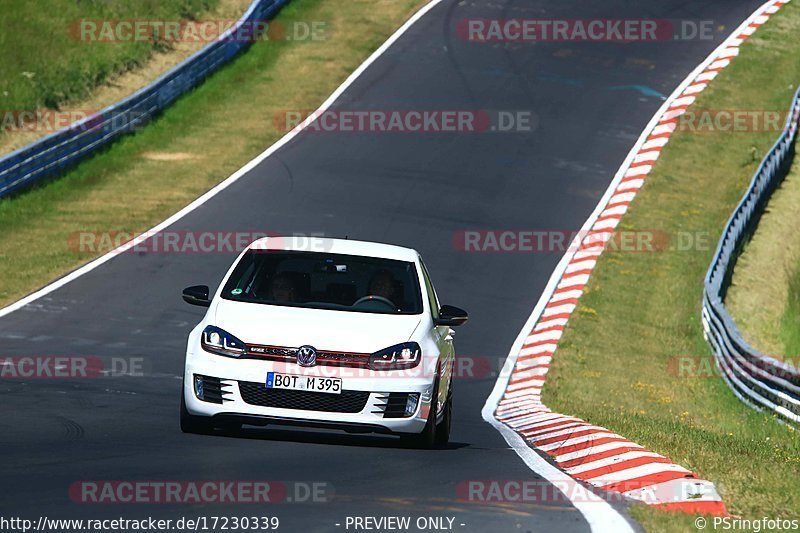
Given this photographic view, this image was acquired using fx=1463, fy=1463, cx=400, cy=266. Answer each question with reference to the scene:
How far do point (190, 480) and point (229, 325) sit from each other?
2.10 m

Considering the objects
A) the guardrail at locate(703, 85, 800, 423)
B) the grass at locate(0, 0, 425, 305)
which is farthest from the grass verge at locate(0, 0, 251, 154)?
the guardrail at locate(703, 85, 800, 423)

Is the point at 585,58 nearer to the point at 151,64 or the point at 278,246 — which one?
the point at 151,64

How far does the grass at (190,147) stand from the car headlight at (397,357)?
10358mm

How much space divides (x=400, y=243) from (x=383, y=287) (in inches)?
489

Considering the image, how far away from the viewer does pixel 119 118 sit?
1165 inches

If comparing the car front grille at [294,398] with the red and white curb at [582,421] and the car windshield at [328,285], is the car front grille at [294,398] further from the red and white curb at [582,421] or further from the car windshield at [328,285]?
the red and white curb at [582,421]

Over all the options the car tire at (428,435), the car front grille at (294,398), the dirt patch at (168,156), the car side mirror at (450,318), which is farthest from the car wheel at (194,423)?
the dirt patch at (168,156)

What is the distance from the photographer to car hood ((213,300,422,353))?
34.9ft

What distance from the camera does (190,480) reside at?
8875 mm

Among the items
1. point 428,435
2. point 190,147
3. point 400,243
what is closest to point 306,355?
point 428,435

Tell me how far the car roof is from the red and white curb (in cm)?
200

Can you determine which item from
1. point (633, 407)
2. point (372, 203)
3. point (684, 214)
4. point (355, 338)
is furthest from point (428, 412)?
point (684, 214)

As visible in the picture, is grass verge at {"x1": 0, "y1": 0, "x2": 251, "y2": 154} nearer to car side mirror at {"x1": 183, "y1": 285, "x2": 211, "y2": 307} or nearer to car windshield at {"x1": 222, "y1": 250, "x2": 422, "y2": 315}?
car windshield at {"x1": 222, "y1": 250, "x2": 422, "y2": 315}

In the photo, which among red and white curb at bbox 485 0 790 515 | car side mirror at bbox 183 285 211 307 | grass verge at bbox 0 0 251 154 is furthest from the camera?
grass verge at bbox 0 0 251 154
